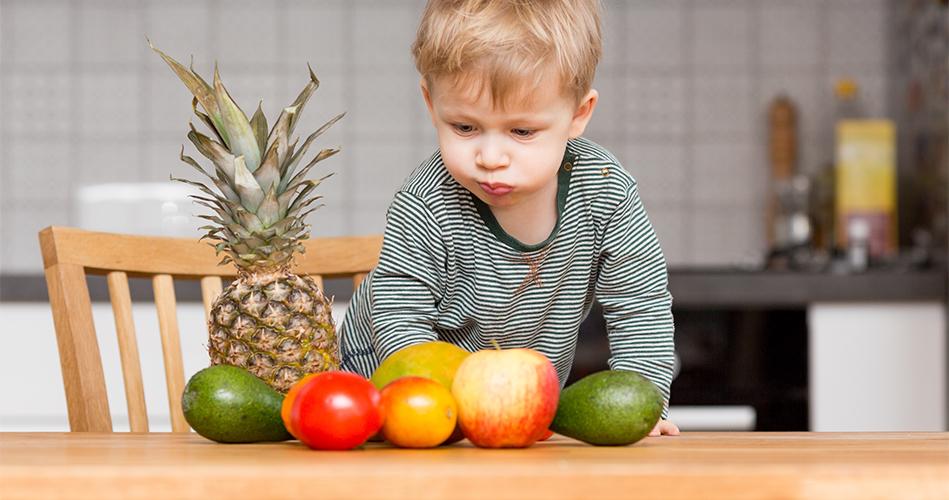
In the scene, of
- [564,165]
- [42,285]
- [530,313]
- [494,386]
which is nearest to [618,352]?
[530,313]

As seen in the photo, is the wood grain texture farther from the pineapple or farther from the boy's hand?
the boy's hand

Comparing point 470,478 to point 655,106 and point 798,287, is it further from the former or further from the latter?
point 655,106

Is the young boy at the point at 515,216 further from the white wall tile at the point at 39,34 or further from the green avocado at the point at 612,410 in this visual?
the white wall tile at the point at 39,34

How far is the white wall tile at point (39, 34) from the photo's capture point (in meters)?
2.62

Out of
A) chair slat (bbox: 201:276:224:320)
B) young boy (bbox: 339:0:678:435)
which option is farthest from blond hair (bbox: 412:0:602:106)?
chair slat (bbox: 201:276:224:320)

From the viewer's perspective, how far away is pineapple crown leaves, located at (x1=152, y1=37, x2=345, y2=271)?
2.77 ft

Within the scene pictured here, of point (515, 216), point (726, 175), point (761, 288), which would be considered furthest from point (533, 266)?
point (726, 175)

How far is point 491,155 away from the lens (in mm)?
774

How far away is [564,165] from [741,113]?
178 cm

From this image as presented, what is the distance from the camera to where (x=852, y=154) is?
232 centimetres

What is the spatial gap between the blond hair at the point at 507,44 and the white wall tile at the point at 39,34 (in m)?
2.21

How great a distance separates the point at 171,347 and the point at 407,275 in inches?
14.3

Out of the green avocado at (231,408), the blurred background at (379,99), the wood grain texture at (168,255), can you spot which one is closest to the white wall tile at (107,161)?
the blurred background at (379,99)

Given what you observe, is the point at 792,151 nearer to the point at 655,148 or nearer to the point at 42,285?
the point at 655,148
